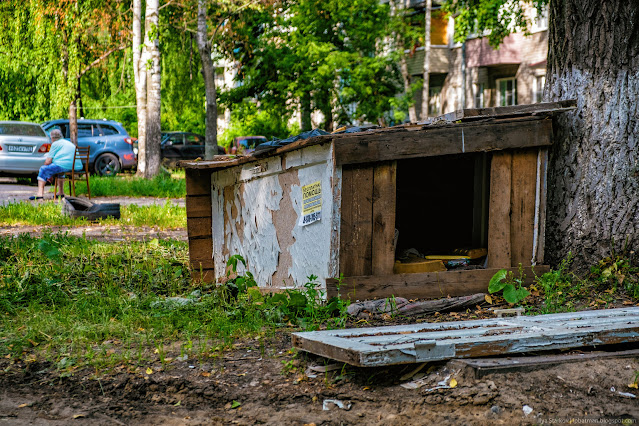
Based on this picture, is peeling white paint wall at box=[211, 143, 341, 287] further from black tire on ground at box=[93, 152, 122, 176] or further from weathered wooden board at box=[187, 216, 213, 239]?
black tire on ground at box=[93, 152, 122, 176]

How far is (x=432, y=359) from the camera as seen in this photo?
376cm

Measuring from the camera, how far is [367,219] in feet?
17.9

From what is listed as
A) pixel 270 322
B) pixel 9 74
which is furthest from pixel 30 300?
pixel 9 74

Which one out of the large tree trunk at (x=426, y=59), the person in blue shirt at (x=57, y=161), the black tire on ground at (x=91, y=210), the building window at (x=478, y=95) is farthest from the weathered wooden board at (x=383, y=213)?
the building window at (x=478, y=95)

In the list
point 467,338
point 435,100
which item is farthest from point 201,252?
point 435,100

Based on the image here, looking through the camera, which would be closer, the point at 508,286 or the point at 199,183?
the point at 508,286

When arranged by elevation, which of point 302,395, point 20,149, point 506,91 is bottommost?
point 302,395

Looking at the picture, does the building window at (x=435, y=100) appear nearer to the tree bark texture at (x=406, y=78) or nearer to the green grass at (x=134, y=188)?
the tree bark texture at (x=406, y=78)

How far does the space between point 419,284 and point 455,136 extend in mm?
1152

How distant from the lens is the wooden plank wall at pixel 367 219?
5406mm

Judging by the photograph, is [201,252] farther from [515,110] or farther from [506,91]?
[506,91]

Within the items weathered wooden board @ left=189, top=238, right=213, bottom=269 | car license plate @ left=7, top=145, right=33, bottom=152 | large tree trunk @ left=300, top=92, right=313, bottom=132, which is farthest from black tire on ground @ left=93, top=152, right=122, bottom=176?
weathered wooden board @ left=189, top=238, right=213, bottom=269

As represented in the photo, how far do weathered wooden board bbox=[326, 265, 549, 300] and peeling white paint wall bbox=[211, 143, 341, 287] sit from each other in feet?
0.57

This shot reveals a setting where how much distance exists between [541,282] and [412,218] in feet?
8.51
